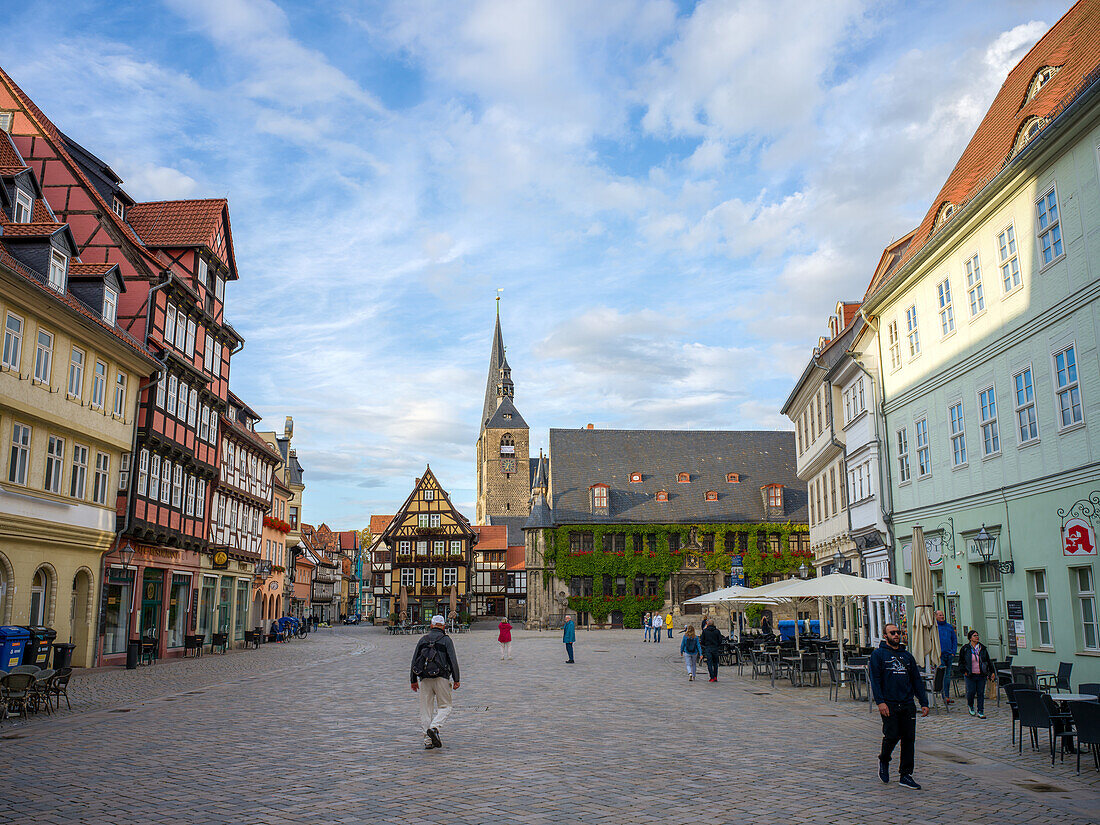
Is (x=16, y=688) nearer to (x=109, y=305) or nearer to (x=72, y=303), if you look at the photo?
(x=72, y=303)

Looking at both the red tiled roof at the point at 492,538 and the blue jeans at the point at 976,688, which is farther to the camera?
the red tiled roof at the point at 492,538

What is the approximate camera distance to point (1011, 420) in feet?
63.8

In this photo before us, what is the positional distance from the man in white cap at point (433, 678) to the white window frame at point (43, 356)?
15708mm

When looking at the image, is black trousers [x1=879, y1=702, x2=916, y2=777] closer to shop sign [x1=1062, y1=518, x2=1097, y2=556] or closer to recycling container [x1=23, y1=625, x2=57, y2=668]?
shop sign [x1=1062, y1=518, x2=1097, y2=556]

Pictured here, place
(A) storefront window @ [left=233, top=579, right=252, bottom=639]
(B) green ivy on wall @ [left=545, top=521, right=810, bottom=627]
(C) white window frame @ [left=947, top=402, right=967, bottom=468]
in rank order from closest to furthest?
(C) white window frame @ [left=947, top=402, right=967, bottom=468] < (A) storefront window @ [left=233, top=579, right=252, bottom=639] < (B) green ivy on wall @ [left=545, top=521, right=810, bottom=627]

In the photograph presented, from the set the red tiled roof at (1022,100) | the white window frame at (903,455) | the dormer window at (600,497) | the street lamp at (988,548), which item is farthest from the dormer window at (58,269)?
the dormer window at (600,497)

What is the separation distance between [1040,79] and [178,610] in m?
32.7

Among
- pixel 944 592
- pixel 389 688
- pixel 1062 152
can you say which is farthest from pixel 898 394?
pixel 389 688

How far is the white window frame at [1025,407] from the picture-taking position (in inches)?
731

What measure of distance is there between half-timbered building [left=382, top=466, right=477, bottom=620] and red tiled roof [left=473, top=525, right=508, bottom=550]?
10.9m

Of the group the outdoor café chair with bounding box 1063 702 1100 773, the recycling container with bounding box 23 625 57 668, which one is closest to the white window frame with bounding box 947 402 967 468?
the outdoor café chair with bounding box 1063 702 1100 773

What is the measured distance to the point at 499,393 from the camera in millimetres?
130125

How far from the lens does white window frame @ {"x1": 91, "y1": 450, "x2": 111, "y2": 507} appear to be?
2659cm

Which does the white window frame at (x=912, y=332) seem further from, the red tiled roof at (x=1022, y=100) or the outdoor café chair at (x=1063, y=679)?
the outdoor café chair at (x=1063, y=679)
